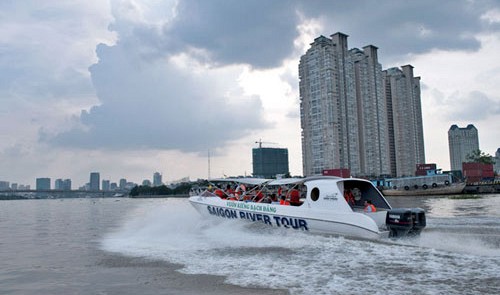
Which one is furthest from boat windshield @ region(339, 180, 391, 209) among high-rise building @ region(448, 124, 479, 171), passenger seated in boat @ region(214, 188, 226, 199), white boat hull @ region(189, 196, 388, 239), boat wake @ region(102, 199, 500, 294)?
high-rise building @ region(448, 124, 479, 171)

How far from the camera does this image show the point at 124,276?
328 inches

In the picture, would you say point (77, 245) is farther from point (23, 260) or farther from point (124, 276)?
point (124, 276)

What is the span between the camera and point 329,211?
12.5 meters

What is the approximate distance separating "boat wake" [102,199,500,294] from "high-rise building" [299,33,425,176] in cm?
7245

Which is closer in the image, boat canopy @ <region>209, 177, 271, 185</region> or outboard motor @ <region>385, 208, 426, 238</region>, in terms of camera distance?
outboard motor @ <region>385, 208, 426, 238</region>

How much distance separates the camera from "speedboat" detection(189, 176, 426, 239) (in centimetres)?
1148

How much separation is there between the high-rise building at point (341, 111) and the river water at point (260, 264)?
72324mm

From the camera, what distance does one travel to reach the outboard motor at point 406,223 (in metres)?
11.4

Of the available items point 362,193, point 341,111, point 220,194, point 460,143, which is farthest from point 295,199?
point 460,143

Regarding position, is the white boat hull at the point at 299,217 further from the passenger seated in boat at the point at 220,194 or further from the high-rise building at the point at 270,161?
the high-rise building at the point at 270,161

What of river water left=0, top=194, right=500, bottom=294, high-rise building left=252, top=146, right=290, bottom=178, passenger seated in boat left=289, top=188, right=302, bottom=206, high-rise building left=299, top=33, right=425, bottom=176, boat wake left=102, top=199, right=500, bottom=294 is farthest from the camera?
high-rise building left=252, top=146, right=290, bottom=178

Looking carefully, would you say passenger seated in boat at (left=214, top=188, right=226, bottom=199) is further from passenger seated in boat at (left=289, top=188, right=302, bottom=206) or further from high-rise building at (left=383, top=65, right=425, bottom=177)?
high-rise building at (left=383, top=65, right=425, bottom=177)

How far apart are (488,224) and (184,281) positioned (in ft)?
38.8

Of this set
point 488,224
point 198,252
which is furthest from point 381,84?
point 198,252
